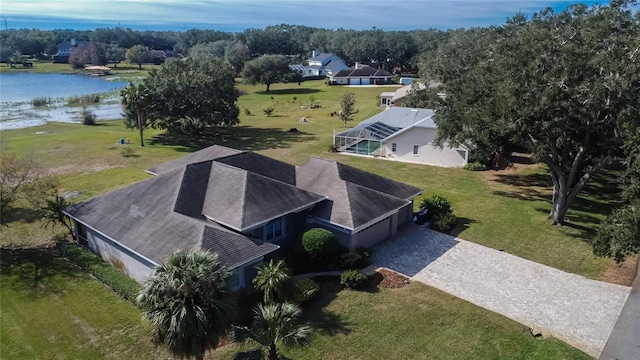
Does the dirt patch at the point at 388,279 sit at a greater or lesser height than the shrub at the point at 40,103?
lesser

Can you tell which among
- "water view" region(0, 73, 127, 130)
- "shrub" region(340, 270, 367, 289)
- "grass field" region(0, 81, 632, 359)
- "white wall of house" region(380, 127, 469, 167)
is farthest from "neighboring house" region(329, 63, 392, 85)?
"shrub" region(340, 270, 367, 289)

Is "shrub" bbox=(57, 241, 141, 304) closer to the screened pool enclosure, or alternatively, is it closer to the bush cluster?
the bush cluster

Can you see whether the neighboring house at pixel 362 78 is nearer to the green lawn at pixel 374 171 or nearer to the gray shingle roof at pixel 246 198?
the green lawn at pixel 374 171

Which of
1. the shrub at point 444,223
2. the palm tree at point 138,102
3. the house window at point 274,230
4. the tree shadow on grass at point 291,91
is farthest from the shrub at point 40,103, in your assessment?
the shrub at point 444,223

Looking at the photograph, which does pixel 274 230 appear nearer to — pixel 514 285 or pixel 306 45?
pixel 514 285

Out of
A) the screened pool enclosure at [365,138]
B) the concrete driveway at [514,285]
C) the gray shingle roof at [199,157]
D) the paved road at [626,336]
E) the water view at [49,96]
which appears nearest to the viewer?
the paved road at [626,336]

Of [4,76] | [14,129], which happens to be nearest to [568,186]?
[14,129]

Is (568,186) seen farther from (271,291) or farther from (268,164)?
(271,291)
